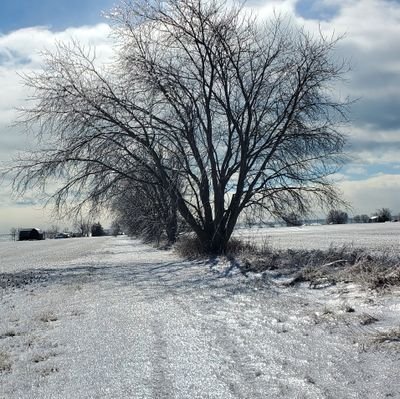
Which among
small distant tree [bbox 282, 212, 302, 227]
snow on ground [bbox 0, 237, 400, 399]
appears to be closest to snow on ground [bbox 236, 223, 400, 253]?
small distant tree [bbox 282, 212, 302, 227]

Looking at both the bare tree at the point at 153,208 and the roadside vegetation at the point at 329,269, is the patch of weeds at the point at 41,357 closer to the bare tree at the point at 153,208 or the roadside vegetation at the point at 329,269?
the roadside vegetation at the point at 329,269

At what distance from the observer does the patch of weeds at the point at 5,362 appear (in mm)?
6059

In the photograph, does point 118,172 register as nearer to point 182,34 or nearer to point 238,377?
point 182,34

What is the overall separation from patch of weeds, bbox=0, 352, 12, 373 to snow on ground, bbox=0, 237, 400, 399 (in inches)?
0.5

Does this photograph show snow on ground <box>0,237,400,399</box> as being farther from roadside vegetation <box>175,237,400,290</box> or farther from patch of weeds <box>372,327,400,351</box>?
roadside vegetation <box>175,237,400,290</box>

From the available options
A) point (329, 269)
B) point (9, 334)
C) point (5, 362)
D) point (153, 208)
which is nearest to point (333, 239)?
point (153, 208)

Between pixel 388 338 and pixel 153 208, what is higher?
pixel 153 208

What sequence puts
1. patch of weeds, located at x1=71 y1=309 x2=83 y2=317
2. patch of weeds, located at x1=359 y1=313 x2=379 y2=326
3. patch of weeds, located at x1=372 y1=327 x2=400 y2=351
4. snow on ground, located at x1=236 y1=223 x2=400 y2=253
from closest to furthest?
patch of weeds, located at x1=372 y1=327 x2=400 y2=351 → patch of weeds, located at x1=359 y1=313 x2=379 y2=326 → patch of weeds, located at x1=71 y1=309 x2=83 y2=317 → snow on ground, located at x1=236 y1=223 x2=400 y2=253

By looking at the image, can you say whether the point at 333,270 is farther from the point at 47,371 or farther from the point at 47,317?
the point at 47,371

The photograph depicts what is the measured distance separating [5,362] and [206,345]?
2329mm

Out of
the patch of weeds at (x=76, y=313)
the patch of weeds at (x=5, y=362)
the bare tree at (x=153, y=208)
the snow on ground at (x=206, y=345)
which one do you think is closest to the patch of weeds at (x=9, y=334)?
the snow on ground at (x=206, y=345)

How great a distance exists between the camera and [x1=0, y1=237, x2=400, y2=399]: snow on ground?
5.13m

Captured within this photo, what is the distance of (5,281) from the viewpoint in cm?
1616

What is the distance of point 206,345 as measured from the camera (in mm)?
6621
